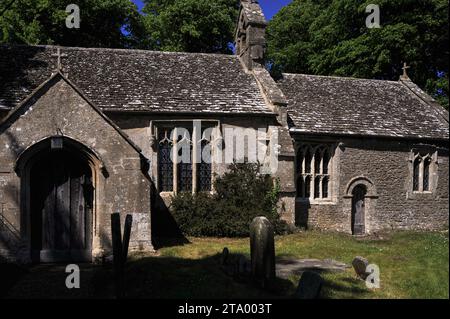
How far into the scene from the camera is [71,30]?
2939cm

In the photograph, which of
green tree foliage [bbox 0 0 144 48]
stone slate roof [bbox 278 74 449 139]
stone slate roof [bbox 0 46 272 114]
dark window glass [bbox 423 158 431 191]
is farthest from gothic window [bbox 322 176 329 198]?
green tree foliage [bbox 0 0 144 48]

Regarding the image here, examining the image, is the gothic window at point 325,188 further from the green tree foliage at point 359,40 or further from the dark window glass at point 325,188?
the green tree foliage at point 359,40

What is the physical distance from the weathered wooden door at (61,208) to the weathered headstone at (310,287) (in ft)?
24.3

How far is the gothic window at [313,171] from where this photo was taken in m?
19.5

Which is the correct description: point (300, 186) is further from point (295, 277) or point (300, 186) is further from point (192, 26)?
point (192, 26)

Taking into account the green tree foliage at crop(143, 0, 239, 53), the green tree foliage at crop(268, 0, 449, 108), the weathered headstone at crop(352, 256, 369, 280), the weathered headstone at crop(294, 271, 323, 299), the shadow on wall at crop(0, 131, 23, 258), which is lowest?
the weathered headstone at crop(352, 256, 369, 280)

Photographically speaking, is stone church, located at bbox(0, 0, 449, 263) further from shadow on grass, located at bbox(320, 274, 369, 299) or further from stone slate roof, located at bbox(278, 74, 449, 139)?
shadow on grass, located at bbox(320, 274, 369, 299)

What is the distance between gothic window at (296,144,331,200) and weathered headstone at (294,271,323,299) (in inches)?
503

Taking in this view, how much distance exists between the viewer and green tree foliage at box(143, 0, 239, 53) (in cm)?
3173

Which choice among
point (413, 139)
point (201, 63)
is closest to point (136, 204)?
point (201, 63)

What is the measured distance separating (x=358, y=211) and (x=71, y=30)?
23271 mm

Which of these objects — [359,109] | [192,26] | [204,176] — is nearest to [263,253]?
[204,176]

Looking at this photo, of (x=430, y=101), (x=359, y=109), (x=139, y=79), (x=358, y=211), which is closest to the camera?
(x=139, y=79)
